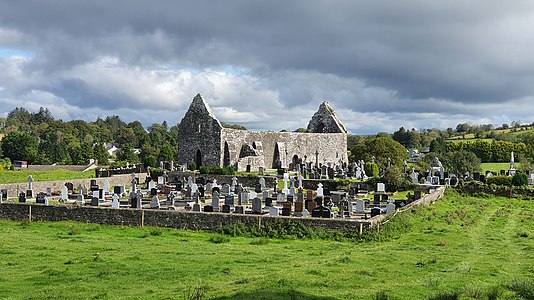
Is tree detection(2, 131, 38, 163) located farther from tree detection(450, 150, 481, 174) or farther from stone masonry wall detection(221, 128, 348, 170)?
tree detection(450, 150, 481, 174)

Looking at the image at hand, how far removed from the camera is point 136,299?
9.47 m

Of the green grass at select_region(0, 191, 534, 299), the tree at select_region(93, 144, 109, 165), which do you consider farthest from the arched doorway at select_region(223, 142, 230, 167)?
the tree at select_region(93, 144, 109, 165)

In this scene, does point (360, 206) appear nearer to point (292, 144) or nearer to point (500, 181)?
point (500, 181)

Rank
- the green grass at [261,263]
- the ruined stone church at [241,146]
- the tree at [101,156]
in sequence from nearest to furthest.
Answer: the green grass at [261,263] < the ruined stone church at [241,146] < the tree at [101,156]

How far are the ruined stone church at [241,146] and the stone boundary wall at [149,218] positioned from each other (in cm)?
2495

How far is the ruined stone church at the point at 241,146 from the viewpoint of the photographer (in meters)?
47.7

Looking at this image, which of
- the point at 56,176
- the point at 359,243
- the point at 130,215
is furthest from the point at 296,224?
the point at 56,176

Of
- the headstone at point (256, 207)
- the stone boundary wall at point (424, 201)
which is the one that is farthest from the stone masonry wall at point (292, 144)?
the headstone at point (256, 207)

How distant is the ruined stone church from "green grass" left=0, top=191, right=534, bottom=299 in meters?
27.5

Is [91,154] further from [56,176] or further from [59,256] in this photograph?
[59,256]

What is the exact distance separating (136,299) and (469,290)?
5701 mm

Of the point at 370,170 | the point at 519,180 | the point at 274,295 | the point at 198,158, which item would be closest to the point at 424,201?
the point at 519,180

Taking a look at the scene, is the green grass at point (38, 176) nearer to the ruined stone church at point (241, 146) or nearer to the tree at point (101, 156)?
the ruined stone church at point (241, 146)

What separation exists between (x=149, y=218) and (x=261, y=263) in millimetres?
7302
